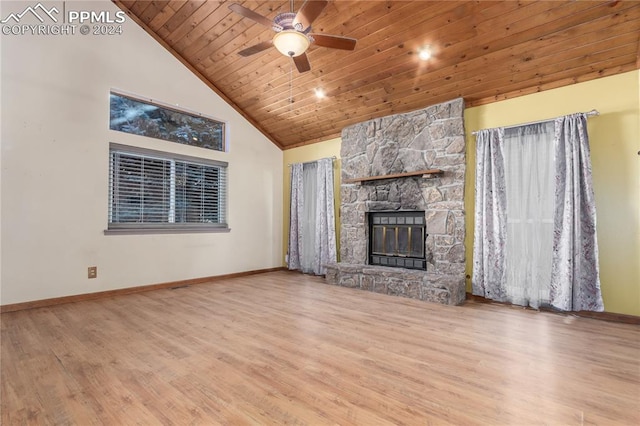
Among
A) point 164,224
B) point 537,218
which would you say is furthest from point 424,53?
point 164,224

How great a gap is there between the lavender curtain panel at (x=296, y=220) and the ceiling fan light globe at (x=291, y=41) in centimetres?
340

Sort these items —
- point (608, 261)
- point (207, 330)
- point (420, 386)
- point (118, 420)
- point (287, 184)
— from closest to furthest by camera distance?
point (118, 420) → point (420, 386) → point (207, 330) → point (608, 261) → point (287, 184)

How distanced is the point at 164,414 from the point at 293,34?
2497 millimetres

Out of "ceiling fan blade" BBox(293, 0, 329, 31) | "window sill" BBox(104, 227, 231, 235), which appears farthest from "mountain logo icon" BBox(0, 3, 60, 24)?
"ceiling fan blade" BBox(293, 0, 329, 31)

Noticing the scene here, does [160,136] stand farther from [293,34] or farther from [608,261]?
[608,261]

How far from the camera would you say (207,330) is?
2.74 metres

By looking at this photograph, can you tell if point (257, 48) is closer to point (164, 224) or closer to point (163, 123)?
point (163, 123)

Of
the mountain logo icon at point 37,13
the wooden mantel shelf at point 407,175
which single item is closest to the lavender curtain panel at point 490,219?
the wooden mantel shelf at point 407,175

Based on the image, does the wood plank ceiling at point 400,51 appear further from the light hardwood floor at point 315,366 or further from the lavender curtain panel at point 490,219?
the light hardwood floor at point 315,366

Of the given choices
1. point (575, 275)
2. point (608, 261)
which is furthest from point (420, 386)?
point (608, 261)

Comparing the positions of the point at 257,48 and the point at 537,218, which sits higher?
the point at 257,48

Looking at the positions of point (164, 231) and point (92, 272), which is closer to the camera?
point (92, 272)

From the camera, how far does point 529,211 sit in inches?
138

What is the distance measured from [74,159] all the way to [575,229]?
222 inches
